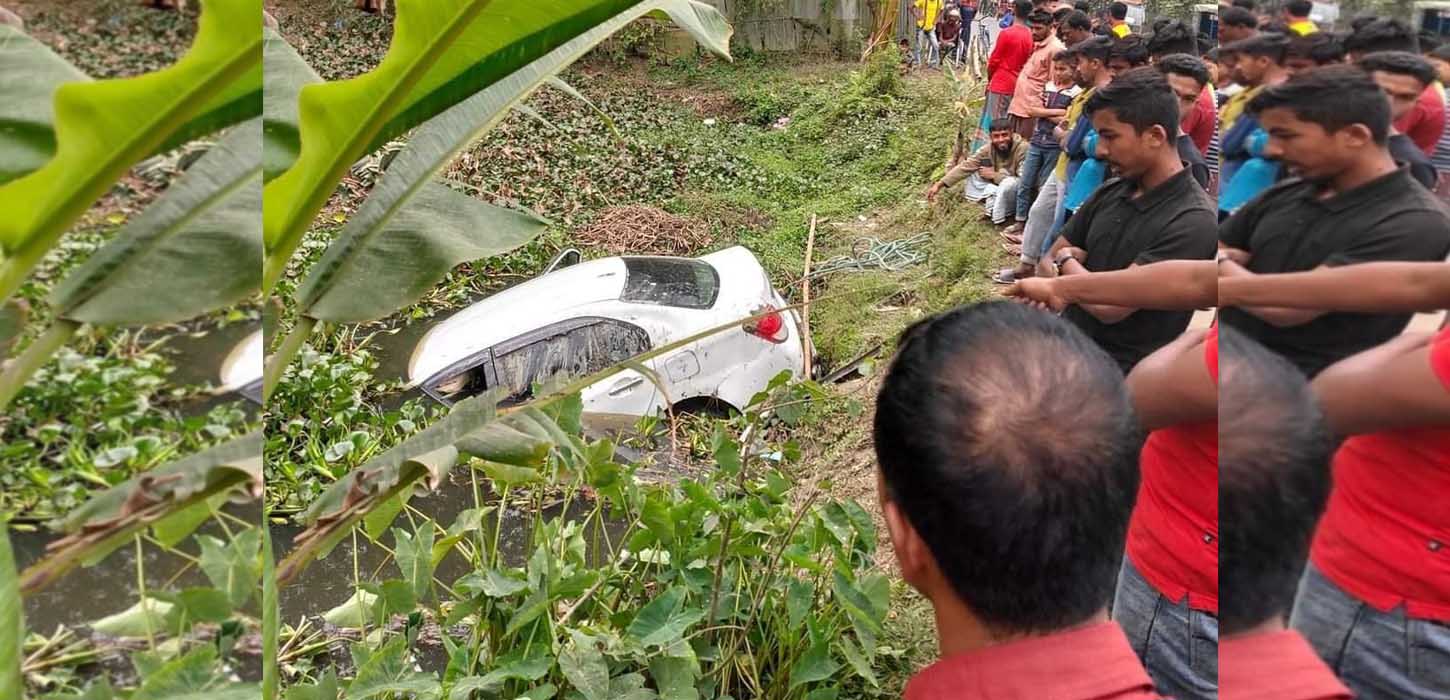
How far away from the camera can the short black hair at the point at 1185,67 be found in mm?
896

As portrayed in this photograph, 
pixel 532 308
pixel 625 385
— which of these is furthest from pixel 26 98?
pixel 625 385

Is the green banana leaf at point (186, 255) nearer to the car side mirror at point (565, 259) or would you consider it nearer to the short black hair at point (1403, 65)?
the car side mirror at point (565, 259)

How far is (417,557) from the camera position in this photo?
114 centimetres

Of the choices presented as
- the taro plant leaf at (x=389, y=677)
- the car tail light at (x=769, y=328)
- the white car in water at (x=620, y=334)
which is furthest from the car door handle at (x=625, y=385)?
the taro plant leaf at (x=389, y=677)

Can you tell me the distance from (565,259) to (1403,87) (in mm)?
740

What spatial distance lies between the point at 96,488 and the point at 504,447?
1.42ft

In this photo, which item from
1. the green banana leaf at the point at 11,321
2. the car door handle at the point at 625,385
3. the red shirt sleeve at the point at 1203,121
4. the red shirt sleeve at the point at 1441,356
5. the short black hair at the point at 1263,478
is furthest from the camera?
the car door handle at the point at 625,385

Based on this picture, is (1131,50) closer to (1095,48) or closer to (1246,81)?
(1095,48)

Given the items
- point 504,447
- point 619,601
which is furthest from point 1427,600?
point 619,601

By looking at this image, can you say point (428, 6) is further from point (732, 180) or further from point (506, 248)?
point (732, 180)

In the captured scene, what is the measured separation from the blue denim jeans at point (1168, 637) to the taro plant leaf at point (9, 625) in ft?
2.79

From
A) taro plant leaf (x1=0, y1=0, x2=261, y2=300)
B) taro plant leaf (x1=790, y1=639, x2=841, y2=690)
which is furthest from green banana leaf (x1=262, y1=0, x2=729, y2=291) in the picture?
taro plant leaf (x1=790, y1=639, x2=841, y2=690)

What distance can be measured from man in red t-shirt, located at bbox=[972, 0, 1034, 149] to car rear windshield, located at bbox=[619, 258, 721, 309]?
339 millimetres

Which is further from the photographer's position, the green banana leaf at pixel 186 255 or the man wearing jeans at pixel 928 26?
the man wearing jeans at pixel 928 26
